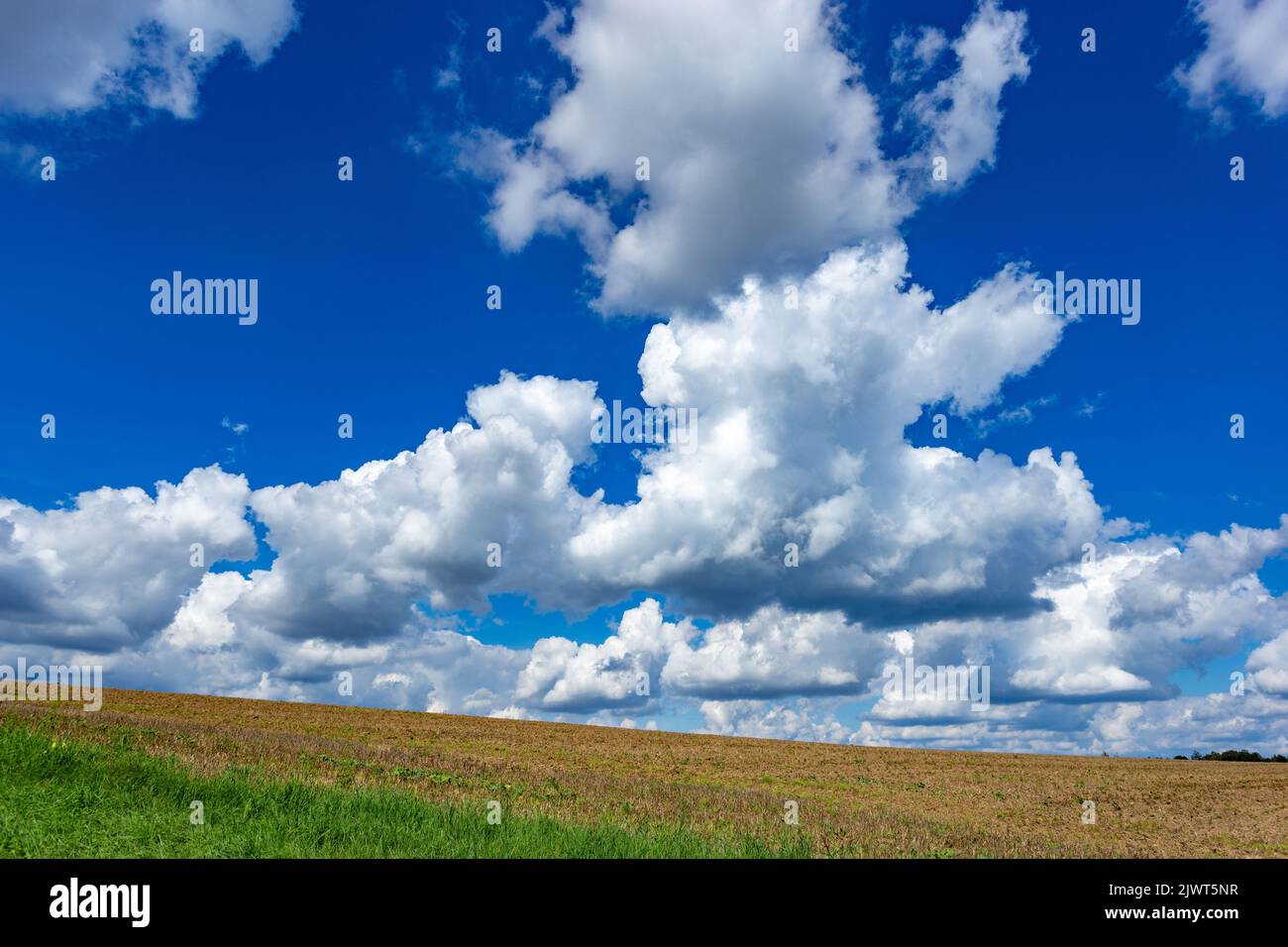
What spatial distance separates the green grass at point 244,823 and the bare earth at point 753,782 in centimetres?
245

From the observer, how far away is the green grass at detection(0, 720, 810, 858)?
37.8 ft

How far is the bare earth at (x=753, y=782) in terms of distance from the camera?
21.8 metres

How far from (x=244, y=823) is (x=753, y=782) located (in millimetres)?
31452

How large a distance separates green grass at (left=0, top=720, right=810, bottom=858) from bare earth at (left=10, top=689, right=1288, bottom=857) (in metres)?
2.45

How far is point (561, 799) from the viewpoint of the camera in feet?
76.1

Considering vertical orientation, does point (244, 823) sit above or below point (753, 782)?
above

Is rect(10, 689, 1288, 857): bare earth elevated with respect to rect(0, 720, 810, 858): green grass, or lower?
lower

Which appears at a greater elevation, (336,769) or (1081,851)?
(336,769)

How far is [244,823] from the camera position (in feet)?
44.0

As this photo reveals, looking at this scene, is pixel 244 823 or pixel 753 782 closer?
pixel 244 823
